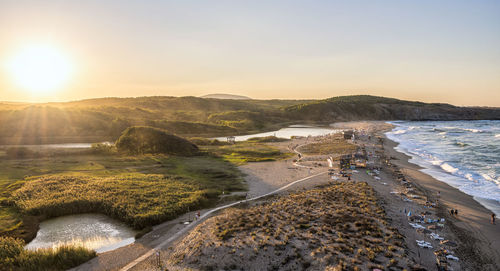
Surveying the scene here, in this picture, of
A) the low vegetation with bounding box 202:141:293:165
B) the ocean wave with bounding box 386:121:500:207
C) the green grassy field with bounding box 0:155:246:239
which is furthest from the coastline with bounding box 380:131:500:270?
the low vegetation with bounding box 202:141:293:165

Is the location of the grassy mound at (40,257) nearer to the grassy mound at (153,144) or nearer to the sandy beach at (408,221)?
the sandy beach at (408,221)

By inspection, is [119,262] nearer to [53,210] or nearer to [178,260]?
[178,260]

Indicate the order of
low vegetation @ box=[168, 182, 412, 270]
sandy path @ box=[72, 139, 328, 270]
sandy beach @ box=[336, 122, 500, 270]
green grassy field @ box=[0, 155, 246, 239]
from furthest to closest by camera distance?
green grassy field @ box=[0, 155, 246, 239]
sandy path @ box=[72, 139, 328, 270]
sandy beach @ box=[336, 122, 500, 270]
low vegetation @ box=[168, 182, 412, 270]

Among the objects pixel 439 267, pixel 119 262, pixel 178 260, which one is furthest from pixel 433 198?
pixel 119 262

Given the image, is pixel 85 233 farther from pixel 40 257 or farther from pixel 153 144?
pixel 153 144

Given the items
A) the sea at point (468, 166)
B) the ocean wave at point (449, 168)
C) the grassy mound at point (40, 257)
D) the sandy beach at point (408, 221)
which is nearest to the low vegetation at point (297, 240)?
the sandy beach at point (408, 221)

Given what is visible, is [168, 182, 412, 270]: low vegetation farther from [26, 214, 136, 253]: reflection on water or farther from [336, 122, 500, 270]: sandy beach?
[26, 214, 136, 253]: reflection on water

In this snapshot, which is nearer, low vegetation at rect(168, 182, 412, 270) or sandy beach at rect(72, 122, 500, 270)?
low vegetation at rect(168, 182, 412, 270)

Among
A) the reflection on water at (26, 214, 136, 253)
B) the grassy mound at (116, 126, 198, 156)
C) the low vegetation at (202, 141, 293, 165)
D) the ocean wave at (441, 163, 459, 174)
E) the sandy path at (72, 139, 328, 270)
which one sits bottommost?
the reflection on water at (26, 214, 136, 253)
